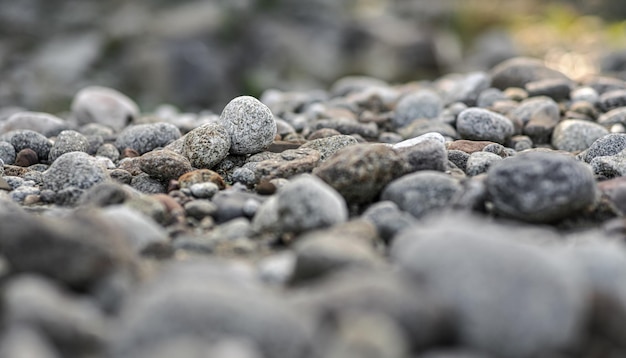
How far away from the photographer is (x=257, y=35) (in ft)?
49.8

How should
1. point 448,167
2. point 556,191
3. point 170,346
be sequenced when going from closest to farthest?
1. point 170,346
2. point 556,191
3. point 448,167

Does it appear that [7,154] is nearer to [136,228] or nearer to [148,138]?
[148,138]

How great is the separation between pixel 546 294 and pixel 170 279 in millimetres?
963

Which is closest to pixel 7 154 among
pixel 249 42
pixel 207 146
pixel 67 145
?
pixel 67 145

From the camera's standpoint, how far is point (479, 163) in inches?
143

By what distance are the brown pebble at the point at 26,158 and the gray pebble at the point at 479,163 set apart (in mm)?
2654

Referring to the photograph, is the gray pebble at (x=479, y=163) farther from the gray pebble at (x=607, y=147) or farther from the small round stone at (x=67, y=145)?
the small round stone at (x=67, y=145)

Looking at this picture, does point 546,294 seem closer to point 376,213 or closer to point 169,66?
point 376,213

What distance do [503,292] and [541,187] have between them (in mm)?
1087

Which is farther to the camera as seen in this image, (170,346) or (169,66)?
(169,66)

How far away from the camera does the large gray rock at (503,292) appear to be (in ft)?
5.74

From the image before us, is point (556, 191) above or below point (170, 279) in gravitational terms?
below

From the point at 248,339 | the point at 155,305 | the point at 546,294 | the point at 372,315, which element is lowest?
the point at 546,294

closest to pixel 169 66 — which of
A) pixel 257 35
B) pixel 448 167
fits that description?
pixel 257 35
